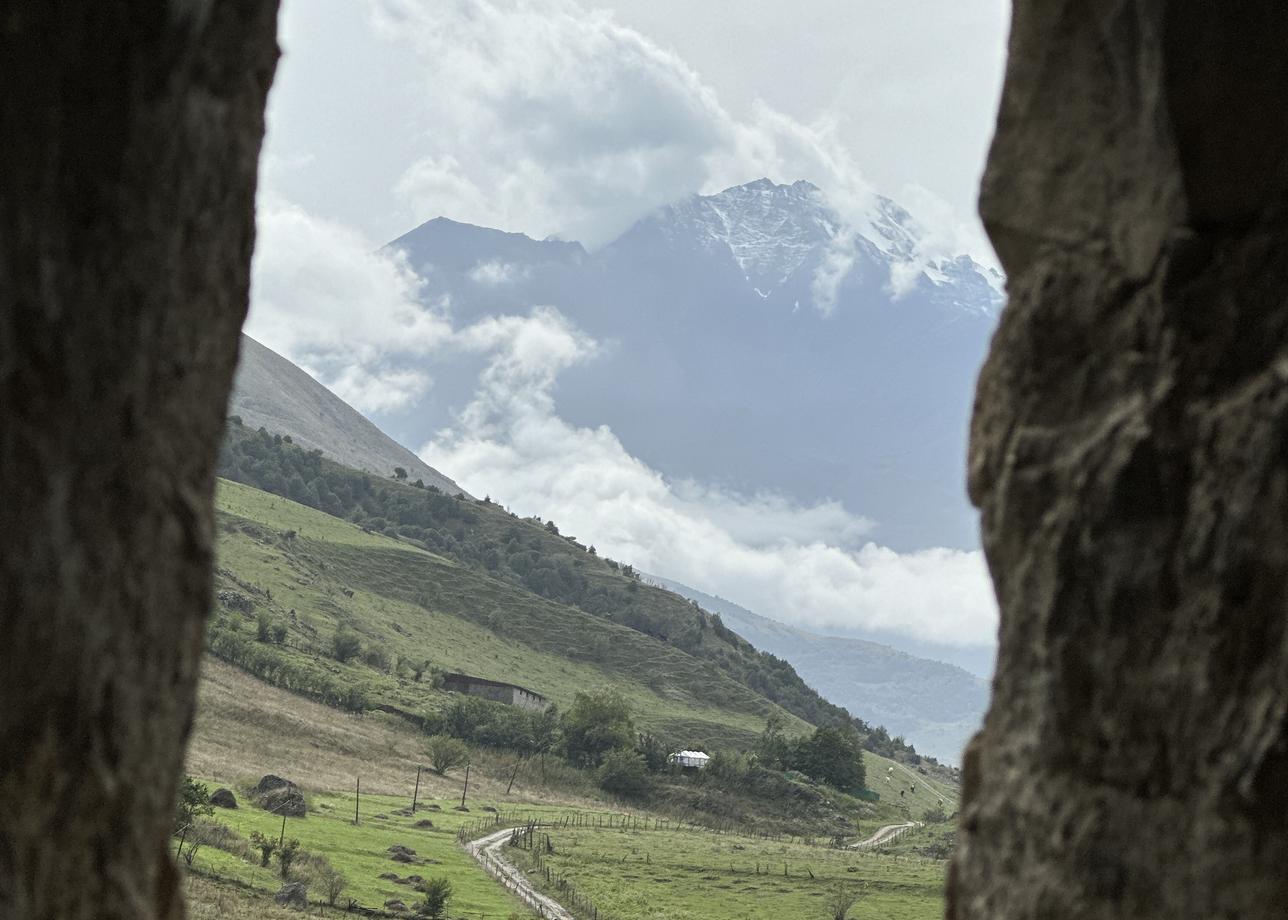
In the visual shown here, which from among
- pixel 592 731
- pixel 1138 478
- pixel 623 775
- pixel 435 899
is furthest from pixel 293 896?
pixel 592 731

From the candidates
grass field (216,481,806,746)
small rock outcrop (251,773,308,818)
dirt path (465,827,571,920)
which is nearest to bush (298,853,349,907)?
dirt path (465,827,571,920)

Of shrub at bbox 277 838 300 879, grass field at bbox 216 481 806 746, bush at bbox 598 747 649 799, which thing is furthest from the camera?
grass field at bbox 216 481 806 746

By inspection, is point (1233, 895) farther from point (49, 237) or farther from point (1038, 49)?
point (49, 237)

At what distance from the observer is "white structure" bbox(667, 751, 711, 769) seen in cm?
11912

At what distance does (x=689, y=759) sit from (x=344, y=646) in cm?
3882

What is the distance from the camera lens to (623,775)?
113m

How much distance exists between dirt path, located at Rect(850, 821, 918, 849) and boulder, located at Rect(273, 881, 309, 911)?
57.6m

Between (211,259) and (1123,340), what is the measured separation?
20.5ft

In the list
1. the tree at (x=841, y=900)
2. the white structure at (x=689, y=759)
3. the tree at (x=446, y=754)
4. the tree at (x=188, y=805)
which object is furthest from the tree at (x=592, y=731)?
the tree at (x=188, y=805)

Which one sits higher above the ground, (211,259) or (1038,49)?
(1038,49)

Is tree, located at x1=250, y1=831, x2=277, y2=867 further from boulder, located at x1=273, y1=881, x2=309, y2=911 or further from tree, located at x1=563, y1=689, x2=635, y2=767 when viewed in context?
tree, located at x1=563, y1=689, x2=635, y2=767

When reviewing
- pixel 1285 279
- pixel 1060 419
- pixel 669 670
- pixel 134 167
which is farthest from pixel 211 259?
pixel 669 670

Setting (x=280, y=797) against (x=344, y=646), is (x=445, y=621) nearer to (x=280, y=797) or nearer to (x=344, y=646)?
(x=344, y=646)

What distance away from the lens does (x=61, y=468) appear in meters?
6.71
